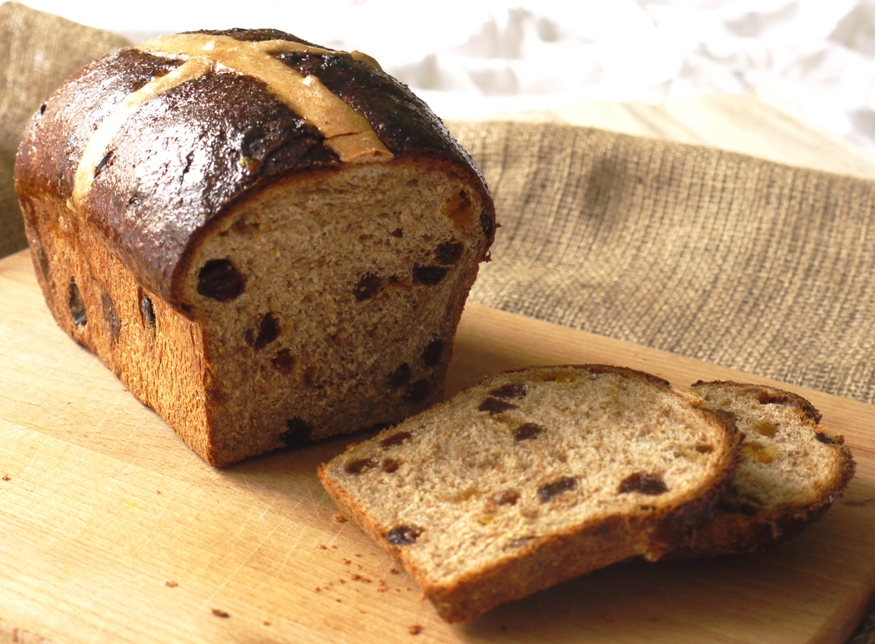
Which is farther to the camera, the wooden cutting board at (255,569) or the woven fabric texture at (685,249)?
the woven fabric texture at (685,249)

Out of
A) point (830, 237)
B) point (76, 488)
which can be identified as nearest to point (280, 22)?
point (830, 237)

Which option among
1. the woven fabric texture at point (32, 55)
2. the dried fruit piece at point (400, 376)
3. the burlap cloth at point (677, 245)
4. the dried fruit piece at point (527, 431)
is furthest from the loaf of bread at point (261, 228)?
the woven fabric texture at point (32, 55)

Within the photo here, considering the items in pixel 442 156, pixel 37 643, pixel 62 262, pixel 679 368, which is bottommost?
pixel 37 643

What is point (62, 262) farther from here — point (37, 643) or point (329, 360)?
point (37, 643)

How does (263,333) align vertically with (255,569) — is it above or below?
above

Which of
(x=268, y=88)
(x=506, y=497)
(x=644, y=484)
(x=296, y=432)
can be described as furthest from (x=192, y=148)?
(x=644, y=484)

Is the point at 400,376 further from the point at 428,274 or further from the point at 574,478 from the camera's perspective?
the point at 574,478

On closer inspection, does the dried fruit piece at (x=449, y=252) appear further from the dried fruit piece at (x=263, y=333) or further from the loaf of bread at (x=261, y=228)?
the dried fruit piece at (x=263, y=333)
